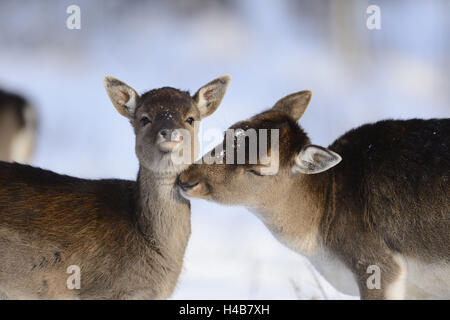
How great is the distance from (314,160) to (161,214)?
1.22 m

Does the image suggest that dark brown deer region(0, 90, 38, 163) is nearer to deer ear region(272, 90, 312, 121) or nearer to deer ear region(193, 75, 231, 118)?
deer ear region(193, 75, 231, 118)

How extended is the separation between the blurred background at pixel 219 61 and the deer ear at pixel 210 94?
151 inches

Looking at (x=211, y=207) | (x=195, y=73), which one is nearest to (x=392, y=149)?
(x=211, y=207)

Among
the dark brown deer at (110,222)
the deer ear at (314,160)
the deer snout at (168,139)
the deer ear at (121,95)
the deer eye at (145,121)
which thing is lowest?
the dark brown deer at (110,222)

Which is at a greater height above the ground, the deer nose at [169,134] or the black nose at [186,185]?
the deer nose at [169,134]

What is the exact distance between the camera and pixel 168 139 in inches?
173

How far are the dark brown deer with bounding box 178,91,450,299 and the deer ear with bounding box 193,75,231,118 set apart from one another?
0.47m

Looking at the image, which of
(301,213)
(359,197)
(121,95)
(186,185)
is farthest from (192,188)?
(359,197)

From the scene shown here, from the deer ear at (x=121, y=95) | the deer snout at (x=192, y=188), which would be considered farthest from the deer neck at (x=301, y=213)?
the deer ear at (x=121, y=95)

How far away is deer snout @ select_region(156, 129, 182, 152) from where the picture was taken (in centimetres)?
439

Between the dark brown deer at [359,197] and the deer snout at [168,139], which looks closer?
the dark brown deer at [359,197]

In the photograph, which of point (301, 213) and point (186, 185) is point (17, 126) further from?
point (301, 213)

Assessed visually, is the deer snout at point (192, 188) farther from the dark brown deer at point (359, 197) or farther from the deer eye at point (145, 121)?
the deer eye at point (145, 121)

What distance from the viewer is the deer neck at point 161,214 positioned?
4.65m
